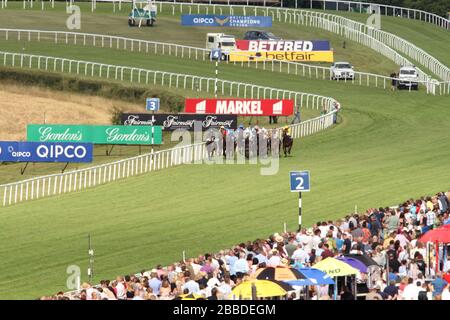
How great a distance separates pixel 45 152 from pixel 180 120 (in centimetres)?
793

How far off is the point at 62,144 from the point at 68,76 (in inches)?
826

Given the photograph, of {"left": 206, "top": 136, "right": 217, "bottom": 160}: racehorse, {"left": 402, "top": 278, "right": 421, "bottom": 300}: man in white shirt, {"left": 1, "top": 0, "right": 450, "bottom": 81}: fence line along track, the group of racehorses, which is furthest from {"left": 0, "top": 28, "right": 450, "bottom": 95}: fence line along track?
{"left": 402, "top": 278, "right": 421, "bottom": 300}: man in white shirt

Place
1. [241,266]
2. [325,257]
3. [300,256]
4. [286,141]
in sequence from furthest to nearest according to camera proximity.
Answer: [286,141], [300,256], [325,257], [241,266]

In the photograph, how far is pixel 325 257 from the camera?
82.5ft

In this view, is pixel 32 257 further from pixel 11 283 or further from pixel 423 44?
pixel 423 44

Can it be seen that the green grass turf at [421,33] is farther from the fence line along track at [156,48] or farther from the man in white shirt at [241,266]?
the man in white shirt at [241,266]

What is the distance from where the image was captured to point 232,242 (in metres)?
33.6

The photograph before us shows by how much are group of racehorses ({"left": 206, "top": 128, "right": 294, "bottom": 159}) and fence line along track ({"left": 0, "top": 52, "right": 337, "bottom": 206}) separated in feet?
2.50

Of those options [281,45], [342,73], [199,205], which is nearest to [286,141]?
[199,205]

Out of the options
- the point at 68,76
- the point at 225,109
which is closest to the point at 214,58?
the point at 68,76

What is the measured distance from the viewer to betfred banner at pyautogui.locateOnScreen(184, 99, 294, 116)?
59.3 m

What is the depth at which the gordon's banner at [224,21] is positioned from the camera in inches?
3487

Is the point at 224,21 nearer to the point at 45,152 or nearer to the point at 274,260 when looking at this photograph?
the point at 45,152

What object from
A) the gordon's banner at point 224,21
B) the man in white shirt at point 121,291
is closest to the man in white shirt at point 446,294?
the man in white shirt at point 121,291
